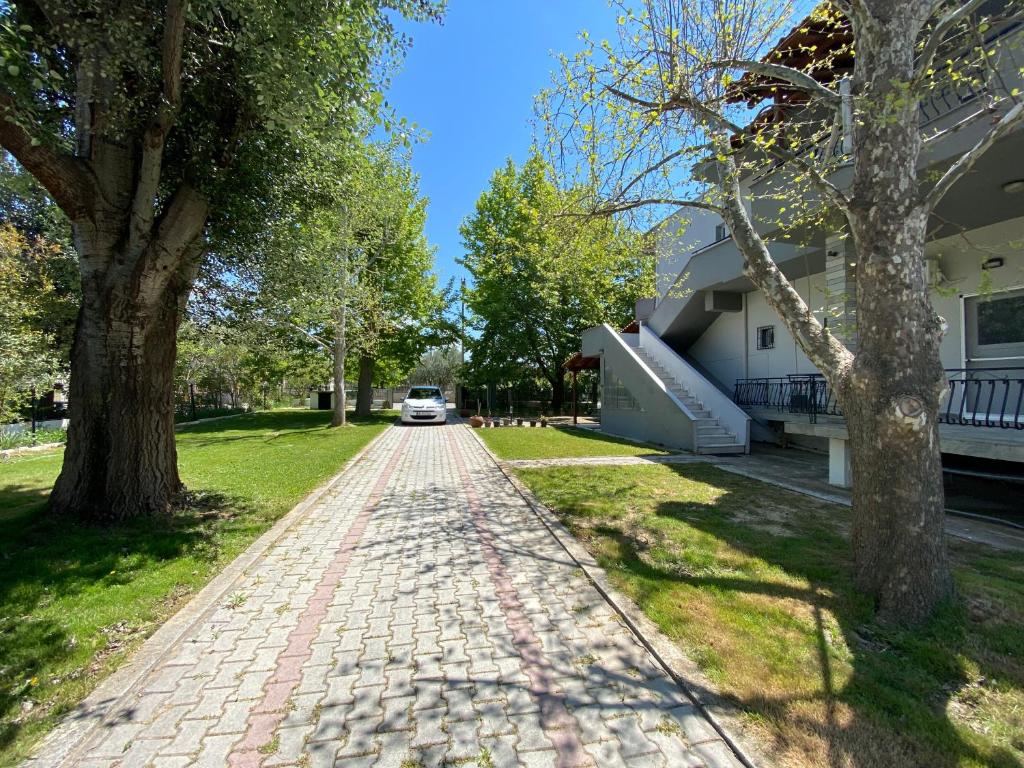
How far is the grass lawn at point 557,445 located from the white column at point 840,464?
12.9ft

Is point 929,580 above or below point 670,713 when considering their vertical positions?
above

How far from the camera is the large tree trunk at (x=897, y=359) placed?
3.28 m

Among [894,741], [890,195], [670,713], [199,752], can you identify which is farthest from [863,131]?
[199,752]

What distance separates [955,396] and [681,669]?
8.27 metres

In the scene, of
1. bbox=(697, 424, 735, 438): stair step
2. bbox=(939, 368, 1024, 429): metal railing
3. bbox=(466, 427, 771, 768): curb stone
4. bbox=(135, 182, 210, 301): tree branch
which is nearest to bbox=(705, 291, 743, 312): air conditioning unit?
bbox=(697, 424, 735, 438): stair step

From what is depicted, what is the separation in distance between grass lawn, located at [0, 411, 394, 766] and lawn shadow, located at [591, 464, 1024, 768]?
3713 millimetres

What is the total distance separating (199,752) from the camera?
224 centimetres

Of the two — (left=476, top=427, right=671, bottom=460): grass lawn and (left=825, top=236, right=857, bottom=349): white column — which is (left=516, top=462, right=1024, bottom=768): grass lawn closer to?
(left=825, top=236, right=857, bottom=349): white column

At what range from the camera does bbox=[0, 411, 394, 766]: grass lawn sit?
2672 millimetres

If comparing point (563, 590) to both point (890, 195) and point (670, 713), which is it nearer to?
point (670, 713)

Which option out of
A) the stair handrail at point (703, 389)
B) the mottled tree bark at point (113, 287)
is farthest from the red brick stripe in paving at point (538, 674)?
the stair handrail at point (703, 389)

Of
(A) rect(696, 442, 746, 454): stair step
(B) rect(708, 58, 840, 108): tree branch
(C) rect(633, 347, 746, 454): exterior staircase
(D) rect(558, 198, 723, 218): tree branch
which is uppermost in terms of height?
(B) rect(708, 58, 840, 108): tree branch

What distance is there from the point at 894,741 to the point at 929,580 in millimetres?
1615

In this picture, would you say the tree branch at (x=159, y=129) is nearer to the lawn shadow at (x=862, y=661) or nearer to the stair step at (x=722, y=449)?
the lawn shadow at (x=862, y=661)
